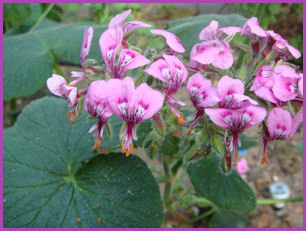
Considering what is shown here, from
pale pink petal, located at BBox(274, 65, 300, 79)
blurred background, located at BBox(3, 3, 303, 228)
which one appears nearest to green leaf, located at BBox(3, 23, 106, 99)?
blurred background, located at BBox(3, 3, 303, 228)

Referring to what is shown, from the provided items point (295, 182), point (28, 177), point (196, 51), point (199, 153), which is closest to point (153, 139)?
point (199, 153)

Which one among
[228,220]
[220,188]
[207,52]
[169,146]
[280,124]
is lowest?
[228,220]

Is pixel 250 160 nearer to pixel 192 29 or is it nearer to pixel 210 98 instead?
pixel 192 29

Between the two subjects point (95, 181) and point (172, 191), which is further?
point (172, 191)

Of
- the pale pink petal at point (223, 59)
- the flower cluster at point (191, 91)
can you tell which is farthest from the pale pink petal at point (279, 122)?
the pale pink petal at point (223, 59)

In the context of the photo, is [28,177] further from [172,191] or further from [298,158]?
[298,158]

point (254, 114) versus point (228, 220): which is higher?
point (254, 114)

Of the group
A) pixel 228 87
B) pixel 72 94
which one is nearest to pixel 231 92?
pixel 228 87
